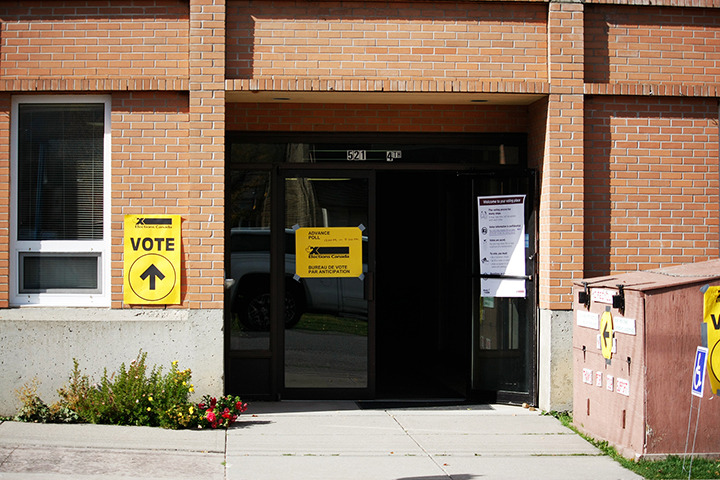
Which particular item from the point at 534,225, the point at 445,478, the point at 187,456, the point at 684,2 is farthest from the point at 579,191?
the point at 187,456

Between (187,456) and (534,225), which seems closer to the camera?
(187,456)

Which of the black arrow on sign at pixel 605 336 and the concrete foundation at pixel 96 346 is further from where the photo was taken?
the concrete foundation at pixel 96 346

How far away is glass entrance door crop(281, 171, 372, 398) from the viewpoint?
923 cm

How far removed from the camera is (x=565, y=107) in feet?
28.2

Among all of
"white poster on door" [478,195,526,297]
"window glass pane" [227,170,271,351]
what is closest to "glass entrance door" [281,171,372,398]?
"window glass pane" [227,170,271,351]

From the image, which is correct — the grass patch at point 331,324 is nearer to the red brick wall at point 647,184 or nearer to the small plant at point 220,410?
the small plant at point 220,410

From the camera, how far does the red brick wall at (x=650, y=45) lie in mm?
8734

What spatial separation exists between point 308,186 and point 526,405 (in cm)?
336

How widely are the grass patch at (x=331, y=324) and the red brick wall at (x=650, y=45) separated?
3611mm

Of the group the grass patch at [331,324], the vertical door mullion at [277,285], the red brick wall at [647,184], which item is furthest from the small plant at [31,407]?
the red brick wall at [647,184]

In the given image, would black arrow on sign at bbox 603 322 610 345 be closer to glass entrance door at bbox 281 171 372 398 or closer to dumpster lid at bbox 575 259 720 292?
dumpster lid at bbox 575 259 720 292

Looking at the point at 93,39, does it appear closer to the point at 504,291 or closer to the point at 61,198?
the point at 61,198

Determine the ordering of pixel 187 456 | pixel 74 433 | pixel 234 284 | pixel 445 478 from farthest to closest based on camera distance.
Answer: pixel 234 284, pixel 74 433, pixel 187 456, pixel 445 478

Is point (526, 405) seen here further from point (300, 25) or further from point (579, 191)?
point (300, 25)
